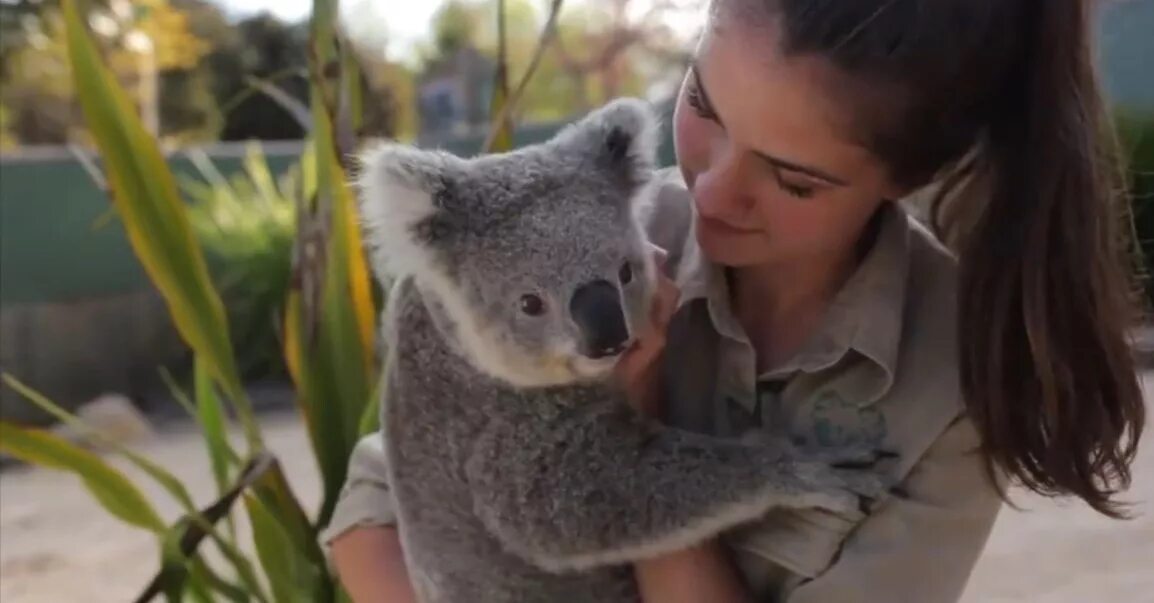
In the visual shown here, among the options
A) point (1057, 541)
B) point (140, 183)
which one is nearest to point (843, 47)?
point (140, 183)

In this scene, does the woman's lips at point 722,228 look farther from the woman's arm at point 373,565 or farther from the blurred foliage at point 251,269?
the blurred foliage at point 251,269

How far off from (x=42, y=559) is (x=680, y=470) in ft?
9.24

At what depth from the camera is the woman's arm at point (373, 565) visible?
121 cm

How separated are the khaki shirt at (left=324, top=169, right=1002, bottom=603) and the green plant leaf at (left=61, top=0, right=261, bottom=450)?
0.62 m

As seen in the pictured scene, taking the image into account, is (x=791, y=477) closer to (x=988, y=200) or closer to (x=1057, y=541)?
(x=988, y=200)

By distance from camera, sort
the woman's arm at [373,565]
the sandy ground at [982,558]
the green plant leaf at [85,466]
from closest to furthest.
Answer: the woman's arm at [373,565], the green plant leaf at [85,466], the sandy ground at [982,558]

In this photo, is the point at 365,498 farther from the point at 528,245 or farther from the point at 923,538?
the point at 923,538

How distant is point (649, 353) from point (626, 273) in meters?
0.08

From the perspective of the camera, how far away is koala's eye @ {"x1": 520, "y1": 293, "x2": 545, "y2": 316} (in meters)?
0.96

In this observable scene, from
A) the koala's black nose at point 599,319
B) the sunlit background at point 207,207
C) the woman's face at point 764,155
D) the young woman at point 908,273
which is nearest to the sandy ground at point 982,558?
the sunlit background at point 207,207

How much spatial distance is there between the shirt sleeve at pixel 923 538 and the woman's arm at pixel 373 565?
370mm

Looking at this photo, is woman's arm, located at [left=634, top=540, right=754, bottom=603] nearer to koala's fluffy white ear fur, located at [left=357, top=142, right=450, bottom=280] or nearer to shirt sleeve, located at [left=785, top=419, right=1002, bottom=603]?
shirt sleeve, located at [left=785, top=419, right=1002, bottom=603]

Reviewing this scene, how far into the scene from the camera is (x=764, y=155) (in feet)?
3.24

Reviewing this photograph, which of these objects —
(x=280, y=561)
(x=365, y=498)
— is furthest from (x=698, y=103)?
(x=280, y=561)
